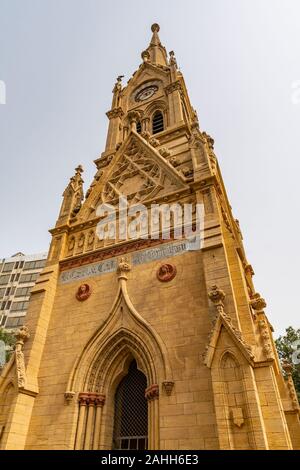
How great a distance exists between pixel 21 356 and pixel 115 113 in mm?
19142

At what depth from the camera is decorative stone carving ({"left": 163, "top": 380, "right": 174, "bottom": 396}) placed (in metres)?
7.86

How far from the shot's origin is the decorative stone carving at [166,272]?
9.98m

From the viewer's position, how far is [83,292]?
11359 millimetres

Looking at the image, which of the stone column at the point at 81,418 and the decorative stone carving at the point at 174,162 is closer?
the stone column at the point at 81,418

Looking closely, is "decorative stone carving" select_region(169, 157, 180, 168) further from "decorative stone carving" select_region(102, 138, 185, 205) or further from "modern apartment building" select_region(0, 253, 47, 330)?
"modern apartment building" select_region(0, 253, 47, 330)

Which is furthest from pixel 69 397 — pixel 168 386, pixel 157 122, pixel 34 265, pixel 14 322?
pixel 34 265

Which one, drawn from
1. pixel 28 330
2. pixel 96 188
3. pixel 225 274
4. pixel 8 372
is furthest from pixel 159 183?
pixel 8 372

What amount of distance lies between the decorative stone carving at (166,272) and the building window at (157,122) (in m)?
13.2

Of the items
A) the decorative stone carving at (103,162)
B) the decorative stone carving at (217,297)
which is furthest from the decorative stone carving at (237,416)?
the decorative stone carving at (103,162)

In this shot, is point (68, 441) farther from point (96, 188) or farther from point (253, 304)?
point (96, 188)

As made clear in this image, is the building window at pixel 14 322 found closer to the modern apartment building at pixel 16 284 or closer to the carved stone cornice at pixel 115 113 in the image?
the modern apartment building at pixel 16 284

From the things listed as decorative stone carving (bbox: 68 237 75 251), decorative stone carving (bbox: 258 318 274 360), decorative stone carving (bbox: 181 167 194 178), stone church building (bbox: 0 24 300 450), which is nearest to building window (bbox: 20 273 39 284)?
stone church building (bbox: 0 24 300 450)

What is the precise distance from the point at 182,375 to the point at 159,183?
8.18 m
